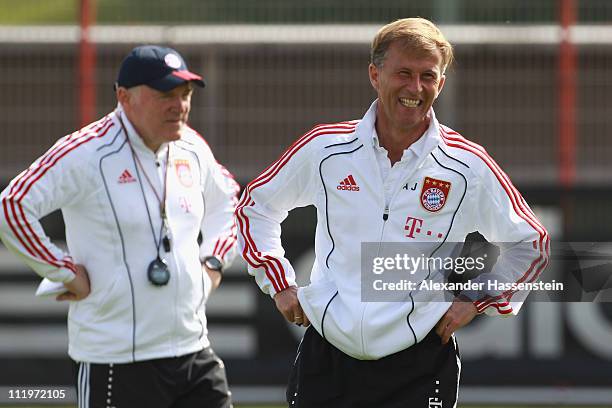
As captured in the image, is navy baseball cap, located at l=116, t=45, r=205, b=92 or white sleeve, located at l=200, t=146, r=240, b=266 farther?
white sleeve, located at l=200, t=146, r=240, b=266

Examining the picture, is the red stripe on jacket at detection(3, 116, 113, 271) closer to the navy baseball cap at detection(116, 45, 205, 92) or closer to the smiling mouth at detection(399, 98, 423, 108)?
the navy baseball cap at detection(116, 45, 205, 92)

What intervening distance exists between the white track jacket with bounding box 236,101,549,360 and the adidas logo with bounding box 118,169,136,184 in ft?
3.05

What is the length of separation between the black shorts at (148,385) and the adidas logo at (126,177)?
753 mm

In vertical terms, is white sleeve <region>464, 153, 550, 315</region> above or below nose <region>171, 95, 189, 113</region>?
below

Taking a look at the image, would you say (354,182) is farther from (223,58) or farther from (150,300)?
(223,58)

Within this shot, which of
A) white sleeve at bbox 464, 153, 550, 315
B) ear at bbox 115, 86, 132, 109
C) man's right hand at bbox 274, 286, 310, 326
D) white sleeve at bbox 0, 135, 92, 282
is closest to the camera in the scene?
white sleeve at bbox 464, 153, 550, 315

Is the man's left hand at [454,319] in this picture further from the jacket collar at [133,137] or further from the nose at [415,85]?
the jacket collar at [133,137]

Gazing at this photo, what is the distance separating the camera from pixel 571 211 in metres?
8.16

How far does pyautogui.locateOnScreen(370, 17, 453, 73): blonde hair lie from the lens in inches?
154

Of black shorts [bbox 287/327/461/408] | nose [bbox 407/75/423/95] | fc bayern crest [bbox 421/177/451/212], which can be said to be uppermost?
nose [bbox 407/75/423/95]

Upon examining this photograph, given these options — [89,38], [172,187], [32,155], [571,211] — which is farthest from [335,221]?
[32,155]

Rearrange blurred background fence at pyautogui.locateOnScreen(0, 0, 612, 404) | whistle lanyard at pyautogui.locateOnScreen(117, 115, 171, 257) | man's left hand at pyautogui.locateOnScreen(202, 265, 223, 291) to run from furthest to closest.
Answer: blurred background fence at pyautogui.locateOnScreen(0, 0, 612, 404), man's left hand at pyautogui.locateOnScreen(202, 265, 223, 291), whistle lanyard at pyautogui.locateOnScreen(117, 115, 171, 257)

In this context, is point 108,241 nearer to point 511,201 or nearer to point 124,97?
point 124,97
